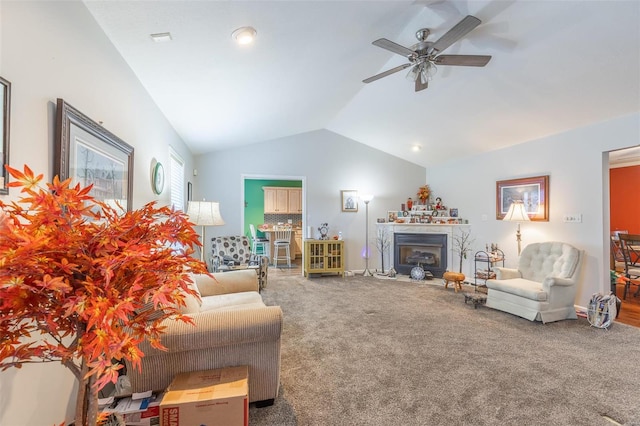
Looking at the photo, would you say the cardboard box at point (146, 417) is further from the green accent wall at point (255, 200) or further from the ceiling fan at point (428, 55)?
the green accent wall at point (255, 200)

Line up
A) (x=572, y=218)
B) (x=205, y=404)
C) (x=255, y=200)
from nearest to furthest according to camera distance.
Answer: (x=205, y=404) < (x=572, y=218) < (x=255, y=200)

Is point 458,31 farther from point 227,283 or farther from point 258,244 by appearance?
point 258,244

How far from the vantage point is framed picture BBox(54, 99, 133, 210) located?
1438 millimetres

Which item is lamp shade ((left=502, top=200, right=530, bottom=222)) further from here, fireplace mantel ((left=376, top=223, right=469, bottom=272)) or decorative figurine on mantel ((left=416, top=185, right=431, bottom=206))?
decorative figurine on mantel ((left=416, top=185, right=431, bottom=206))

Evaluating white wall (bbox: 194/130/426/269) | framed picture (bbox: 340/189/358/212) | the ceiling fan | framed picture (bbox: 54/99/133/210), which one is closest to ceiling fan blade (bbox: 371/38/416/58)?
the ceiling fan

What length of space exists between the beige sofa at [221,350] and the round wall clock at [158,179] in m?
1.64

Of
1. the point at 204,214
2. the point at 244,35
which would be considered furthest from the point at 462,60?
the point at 204,214

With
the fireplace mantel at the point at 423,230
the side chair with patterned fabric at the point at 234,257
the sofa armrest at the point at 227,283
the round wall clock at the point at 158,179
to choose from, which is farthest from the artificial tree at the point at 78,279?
the fireplace mantel at the point at 423,230

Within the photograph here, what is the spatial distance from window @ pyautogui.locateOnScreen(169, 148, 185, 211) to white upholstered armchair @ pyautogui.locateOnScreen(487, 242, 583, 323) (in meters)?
4.43

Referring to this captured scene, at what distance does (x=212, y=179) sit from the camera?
5.58 m

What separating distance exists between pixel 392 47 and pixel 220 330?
2450 millimetres

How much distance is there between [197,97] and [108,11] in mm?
1363

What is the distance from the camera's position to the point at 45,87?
134cm

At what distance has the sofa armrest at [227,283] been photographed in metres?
2.80
